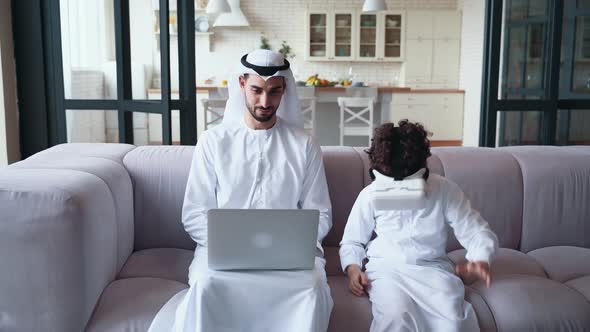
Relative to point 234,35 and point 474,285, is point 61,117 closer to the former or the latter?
point 474,285

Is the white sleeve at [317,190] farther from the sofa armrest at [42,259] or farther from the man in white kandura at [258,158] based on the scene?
the sofa armrest at [42,259]

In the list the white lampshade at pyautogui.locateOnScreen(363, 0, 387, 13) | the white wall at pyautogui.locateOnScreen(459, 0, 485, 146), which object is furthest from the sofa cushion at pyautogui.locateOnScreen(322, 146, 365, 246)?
the white wall at pyautogui.locateOnScreen(459, 0, 485, 146)

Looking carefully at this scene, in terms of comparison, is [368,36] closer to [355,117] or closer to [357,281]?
[355,117]

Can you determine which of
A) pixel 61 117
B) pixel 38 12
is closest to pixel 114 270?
pixel 61 117

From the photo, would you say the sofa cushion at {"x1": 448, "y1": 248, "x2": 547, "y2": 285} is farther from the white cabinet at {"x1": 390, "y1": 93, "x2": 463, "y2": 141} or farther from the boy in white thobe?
the white cabinet at {"x1": 390, "y1": 93, "x2": 463, "y2": 141}

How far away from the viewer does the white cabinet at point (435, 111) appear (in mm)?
8992

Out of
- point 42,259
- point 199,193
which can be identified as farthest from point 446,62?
point 42,259

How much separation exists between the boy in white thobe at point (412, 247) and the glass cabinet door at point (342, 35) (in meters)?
7.95

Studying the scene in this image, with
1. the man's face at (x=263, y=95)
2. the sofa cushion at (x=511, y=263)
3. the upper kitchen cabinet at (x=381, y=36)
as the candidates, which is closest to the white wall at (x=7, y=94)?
the man's face at (x=263, y=95)

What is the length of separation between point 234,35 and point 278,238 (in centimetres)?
858

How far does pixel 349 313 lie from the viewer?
2.01 metres

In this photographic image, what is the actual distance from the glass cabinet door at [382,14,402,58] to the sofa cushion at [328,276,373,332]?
26.6 ft

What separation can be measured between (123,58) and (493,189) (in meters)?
2.24

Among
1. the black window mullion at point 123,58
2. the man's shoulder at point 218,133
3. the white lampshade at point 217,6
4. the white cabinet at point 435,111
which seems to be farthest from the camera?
the white cabinet at point 435,111
